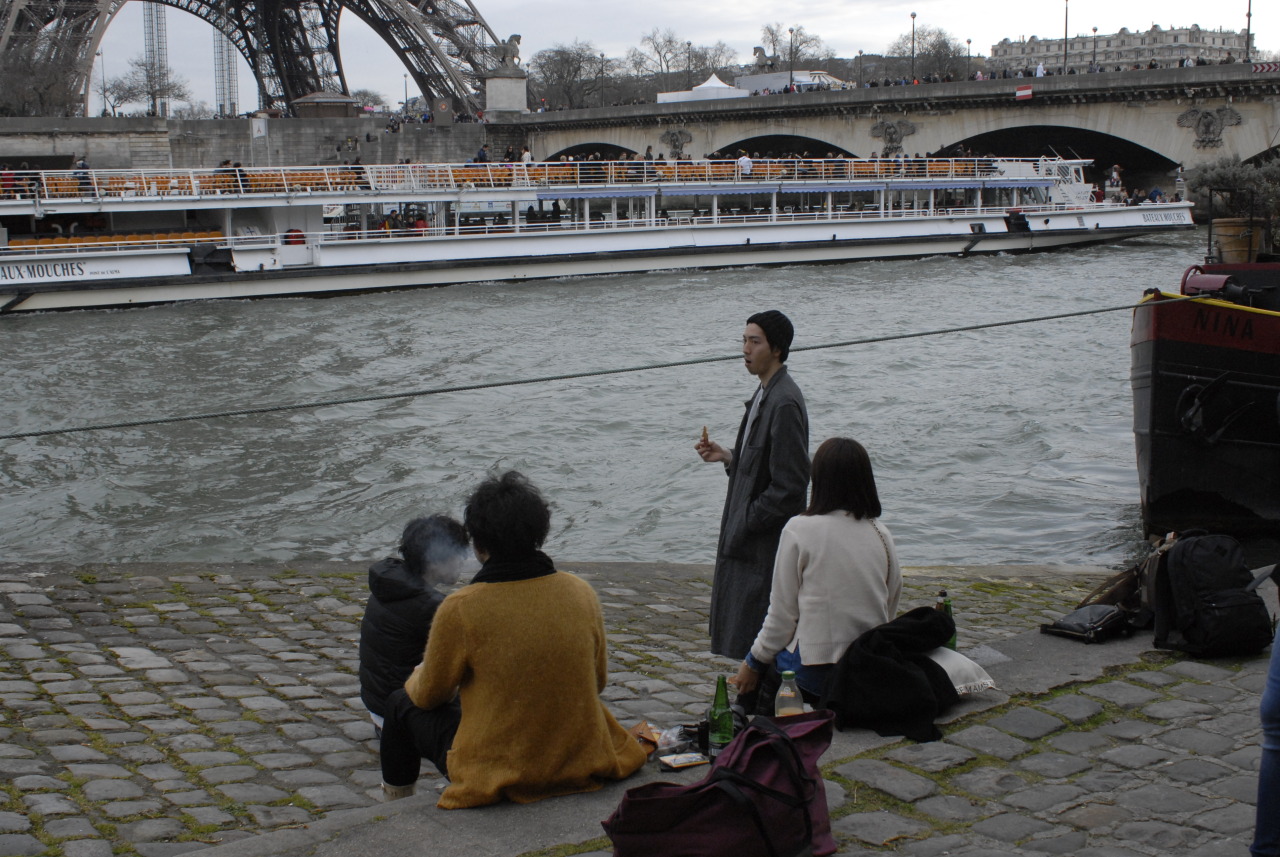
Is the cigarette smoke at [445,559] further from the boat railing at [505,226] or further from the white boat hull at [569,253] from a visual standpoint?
the boat railing at [505,226]

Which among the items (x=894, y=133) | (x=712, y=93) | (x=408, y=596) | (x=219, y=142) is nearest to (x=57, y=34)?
(x=219, y=142)

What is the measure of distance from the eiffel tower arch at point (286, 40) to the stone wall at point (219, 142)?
4.28m

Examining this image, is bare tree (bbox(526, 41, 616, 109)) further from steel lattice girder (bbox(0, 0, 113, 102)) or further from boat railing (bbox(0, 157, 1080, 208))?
boat railing (bbox(0, 157, 1080, 208))

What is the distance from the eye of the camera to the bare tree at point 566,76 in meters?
96.0

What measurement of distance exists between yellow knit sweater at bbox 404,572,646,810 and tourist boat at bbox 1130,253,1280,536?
21.1 ft

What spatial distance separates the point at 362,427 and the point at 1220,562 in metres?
11.1

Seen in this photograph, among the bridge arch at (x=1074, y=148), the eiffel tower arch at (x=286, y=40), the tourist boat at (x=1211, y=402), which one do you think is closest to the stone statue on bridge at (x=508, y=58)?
the eiffel tower arch at (x=286, y=40)

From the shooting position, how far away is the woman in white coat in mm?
3893

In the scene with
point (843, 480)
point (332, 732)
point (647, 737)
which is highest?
point (843, 480)

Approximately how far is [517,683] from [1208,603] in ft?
9.01

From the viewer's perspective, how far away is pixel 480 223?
Result: 30562 millimetres

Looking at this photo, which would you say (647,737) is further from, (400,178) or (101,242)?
(400,178)

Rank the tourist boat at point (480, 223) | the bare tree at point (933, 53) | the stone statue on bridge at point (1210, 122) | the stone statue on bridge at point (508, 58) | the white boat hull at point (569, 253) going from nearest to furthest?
the white boat hull at point (569, 253)
the tourist boat at point (480, 223)
the stone statue on bridge at point (1210, 122)
the stone statue on bridge at point (508, 58)
the bare tree at point (933, 53)

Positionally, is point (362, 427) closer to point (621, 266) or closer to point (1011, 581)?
point (1011, 581)
